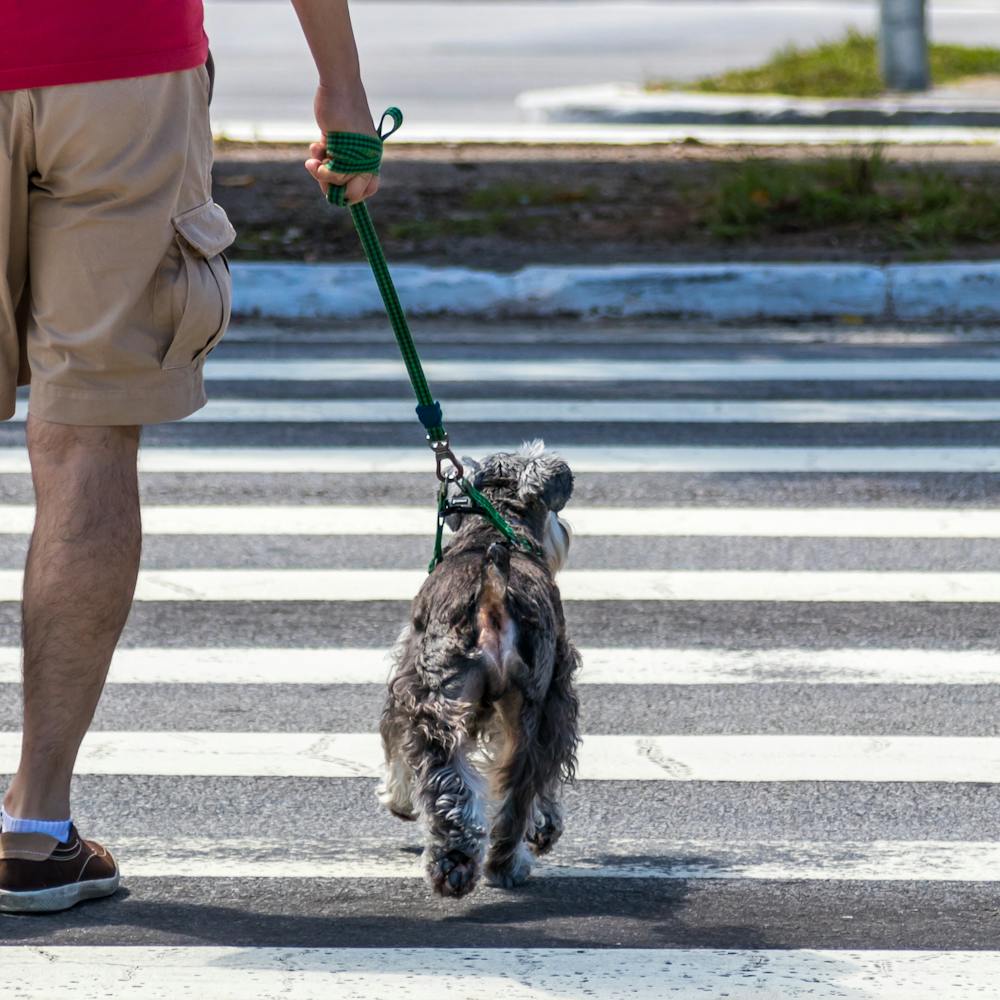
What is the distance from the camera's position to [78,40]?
10.4 ft

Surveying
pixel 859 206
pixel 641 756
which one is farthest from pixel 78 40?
pixel 859 206

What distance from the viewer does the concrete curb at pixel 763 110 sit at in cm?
1594

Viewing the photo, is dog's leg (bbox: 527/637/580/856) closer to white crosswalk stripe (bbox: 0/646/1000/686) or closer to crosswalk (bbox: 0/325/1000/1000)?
crosswalk (bbox: 0/325/1000/1000)

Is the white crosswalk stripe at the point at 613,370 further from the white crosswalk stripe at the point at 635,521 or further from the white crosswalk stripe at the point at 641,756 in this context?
the white crosswalk stripe at the point at 641,756

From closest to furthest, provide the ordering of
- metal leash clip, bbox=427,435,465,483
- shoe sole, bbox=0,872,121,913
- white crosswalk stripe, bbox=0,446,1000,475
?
1. shoe sole, bbox=0,872,121,913
2. metal leash clip, bbox=427,435,465,483
3. white crosswalk stripe, bbox=0,446,1000,475

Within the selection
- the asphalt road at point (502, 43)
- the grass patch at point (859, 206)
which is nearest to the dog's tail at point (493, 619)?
the grass patch at point (859, 206)

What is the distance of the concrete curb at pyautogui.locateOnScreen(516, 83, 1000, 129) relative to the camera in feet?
52.3

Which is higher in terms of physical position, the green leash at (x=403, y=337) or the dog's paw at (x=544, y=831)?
the green leash at (x=403, y=337)

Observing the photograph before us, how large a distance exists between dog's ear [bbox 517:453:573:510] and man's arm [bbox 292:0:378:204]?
0.61 meters

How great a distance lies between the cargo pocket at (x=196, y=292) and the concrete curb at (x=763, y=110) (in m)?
13.1

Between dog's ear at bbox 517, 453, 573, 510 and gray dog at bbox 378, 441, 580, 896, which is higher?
dog's ear at bbox 517, 453, 573, 510

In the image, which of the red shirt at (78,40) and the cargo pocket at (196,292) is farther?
the cargo pocket at (196,292)

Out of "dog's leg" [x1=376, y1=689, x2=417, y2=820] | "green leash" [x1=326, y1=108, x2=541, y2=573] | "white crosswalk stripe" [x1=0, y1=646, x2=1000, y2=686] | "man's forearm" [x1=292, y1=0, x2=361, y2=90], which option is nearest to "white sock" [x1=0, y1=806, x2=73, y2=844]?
"dog's leg" [x1=376, y1=689, x2=417, y2=820]

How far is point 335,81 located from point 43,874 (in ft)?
4.86
